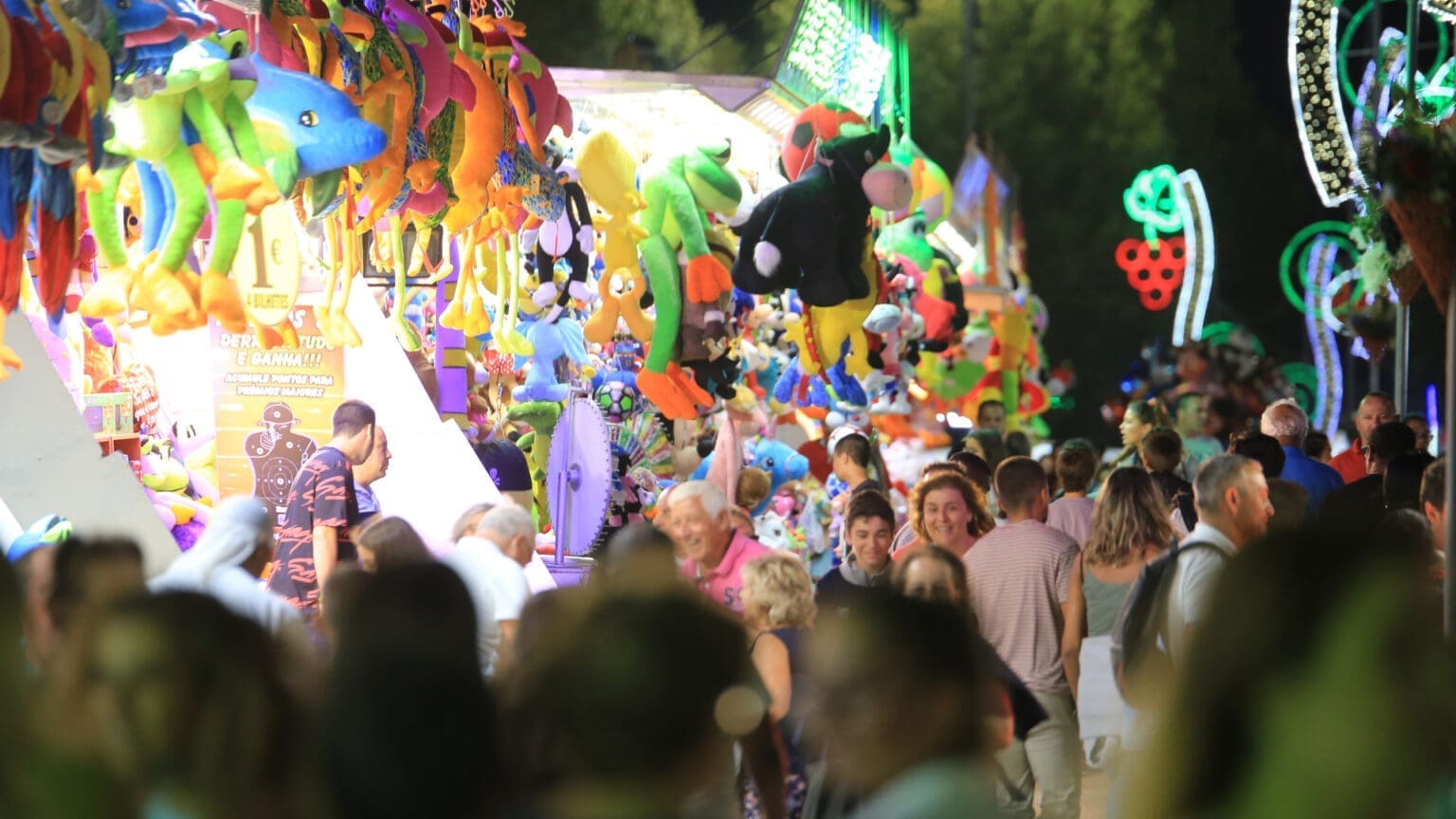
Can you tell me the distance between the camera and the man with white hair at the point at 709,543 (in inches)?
224

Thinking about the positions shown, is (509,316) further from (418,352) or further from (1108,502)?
(1108,502)

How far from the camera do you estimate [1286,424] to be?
9.15 metres

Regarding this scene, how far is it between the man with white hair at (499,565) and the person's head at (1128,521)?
1.91m

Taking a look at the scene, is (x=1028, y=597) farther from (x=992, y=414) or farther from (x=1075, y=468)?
(x=992, y=414)

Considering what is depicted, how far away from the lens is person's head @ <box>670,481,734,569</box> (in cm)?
570

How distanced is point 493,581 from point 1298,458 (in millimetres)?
4819

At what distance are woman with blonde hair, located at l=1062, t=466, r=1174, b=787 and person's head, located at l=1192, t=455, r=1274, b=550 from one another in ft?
1.88

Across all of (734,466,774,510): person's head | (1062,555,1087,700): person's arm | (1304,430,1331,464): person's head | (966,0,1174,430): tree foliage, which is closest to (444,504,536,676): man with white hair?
(1062,555,1087,700): person's arm

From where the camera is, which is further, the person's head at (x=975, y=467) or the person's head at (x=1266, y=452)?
the person's head at (x=975, y=467)

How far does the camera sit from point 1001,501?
6.30 meters

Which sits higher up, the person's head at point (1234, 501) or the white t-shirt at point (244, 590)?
the person's head at point (1234, 501)

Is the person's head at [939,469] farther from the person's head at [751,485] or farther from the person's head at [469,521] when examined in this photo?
the person's head at [751,485]

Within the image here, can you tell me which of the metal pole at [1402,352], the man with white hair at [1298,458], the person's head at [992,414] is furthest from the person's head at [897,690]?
the person's head at [992,414]

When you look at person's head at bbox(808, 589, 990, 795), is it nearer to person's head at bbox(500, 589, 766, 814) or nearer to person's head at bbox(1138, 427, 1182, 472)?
person's head at bbox(500, 589, 766, 814)
